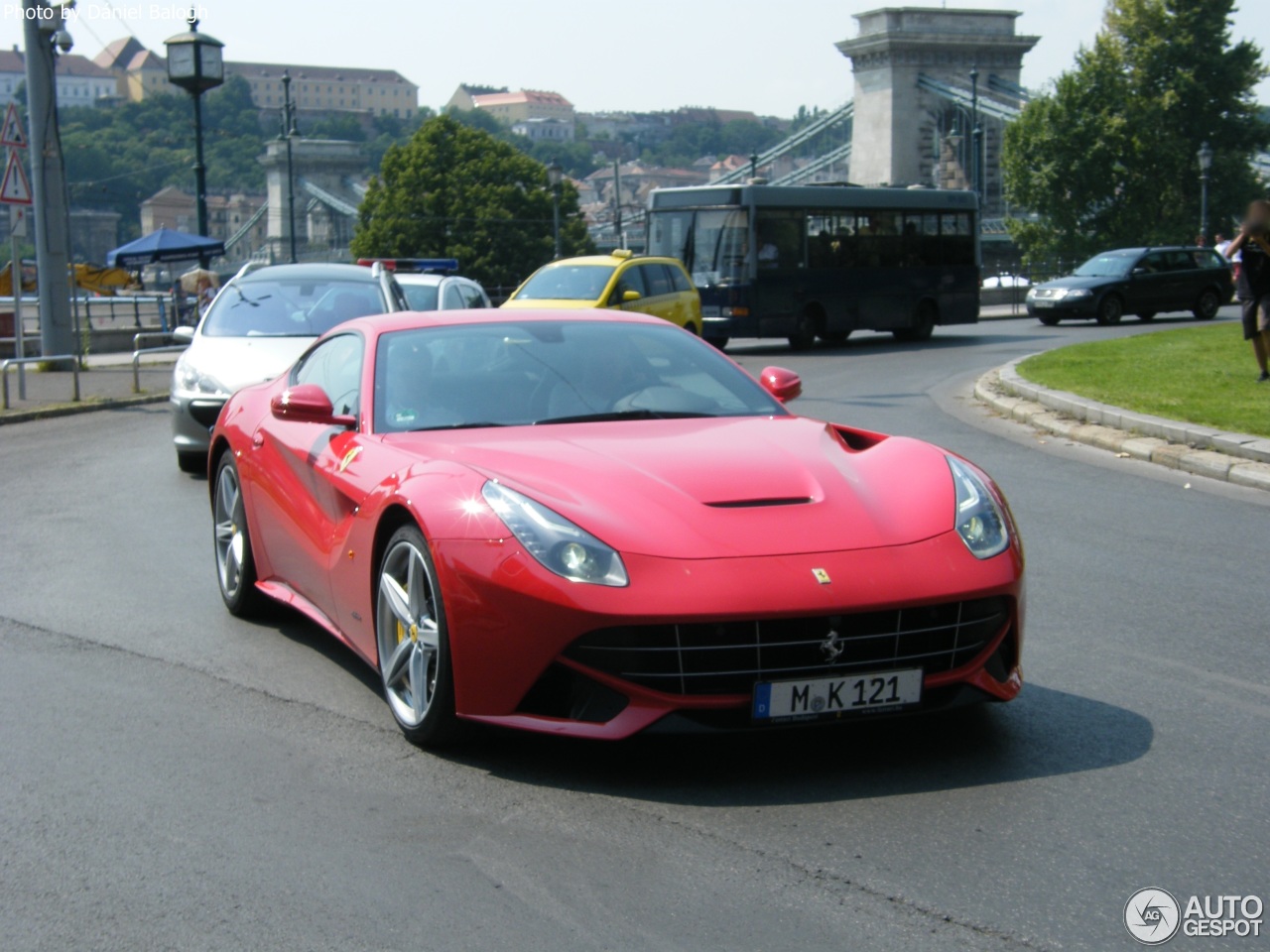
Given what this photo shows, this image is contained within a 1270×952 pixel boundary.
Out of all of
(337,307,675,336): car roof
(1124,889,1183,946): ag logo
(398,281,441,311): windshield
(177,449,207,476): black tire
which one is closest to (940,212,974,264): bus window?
(398,281,441,311): windshield

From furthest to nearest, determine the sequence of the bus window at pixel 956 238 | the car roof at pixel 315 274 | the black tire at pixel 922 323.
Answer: the bus window at pixel 956 238 → the black tire at pixel 922 323 → the car roof at pixel 315 274

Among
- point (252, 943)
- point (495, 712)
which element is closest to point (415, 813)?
point (495, 712)

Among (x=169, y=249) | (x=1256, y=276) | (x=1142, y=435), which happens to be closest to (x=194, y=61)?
(x=169, y=249)

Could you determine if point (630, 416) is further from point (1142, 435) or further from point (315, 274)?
point (315, 274)

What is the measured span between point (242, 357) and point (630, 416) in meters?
7.20

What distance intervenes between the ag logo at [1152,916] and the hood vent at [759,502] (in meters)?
1.46

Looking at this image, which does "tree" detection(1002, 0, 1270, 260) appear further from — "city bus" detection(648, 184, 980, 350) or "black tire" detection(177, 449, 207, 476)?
"black tire" detection(177, 449, 207, 476)

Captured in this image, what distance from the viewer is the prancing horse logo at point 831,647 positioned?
13.2 feet

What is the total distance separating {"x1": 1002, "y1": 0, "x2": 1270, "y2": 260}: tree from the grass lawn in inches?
1402

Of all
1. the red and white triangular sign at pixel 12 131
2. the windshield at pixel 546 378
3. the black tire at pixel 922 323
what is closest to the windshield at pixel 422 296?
the red and white triangular sign at pixel 12 131


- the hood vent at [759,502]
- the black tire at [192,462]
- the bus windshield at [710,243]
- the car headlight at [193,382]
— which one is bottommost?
the black tire at [192,462]

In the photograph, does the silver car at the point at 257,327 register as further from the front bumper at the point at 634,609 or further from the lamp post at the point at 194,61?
the lamp post at the point at 194,61

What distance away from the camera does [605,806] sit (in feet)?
13.0

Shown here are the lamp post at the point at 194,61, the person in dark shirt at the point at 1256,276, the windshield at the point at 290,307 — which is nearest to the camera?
the windshield at the point at 290,307
